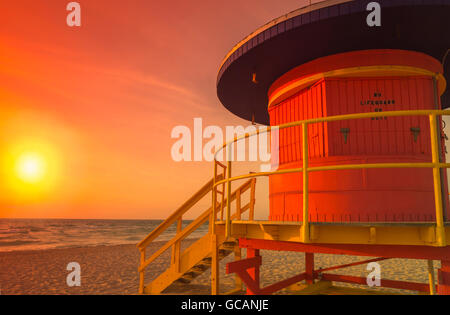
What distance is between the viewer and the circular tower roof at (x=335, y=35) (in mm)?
5148

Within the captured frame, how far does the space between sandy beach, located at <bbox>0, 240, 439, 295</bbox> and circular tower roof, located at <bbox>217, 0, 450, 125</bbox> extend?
703 centimetres

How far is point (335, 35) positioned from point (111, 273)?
13.3 metres

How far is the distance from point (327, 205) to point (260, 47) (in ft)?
10.5

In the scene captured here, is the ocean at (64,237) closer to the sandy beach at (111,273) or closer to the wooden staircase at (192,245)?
the sandy beach at (111,273)

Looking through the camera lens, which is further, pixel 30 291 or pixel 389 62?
pixel 30 291

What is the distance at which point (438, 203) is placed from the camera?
3617 millimetres

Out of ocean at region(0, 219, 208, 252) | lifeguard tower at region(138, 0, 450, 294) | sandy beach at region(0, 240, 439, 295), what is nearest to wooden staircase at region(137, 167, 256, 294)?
lifeguard tower at region(138, 0, 450, 294)

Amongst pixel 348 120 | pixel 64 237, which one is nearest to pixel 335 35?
pixel 348 120

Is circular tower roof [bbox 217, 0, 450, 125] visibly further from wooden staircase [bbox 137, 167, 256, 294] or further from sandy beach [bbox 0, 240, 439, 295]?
sandy beach [bbox 0, 240, 439, 295]

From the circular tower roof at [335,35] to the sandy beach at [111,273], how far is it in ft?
23.1

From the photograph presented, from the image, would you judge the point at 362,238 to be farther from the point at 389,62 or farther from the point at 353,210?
the point at 389,62

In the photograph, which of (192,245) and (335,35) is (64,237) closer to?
(192,245)

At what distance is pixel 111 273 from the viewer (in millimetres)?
14414

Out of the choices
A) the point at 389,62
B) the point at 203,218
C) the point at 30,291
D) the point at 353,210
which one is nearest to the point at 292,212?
the point at 353,210
